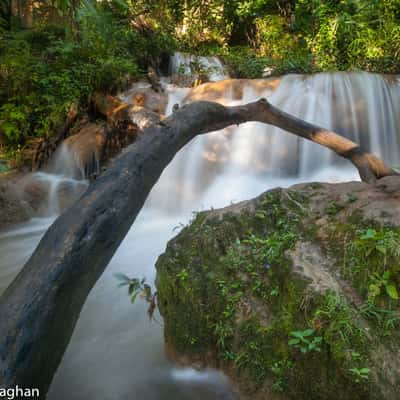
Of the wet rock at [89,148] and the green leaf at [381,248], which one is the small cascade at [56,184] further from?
the green leaf at [381,248]

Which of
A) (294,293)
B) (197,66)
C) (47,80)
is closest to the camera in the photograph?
(294,293)

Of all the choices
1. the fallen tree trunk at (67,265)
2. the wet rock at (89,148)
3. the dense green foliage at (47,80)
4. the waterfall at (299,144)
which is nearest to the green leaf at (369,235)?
the fallen tree trunk at (67,265)

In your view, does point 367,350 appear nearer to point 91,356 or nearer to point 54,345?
point 54,345

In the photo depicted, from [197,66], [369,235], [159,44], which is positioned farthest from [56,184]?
[159,44]

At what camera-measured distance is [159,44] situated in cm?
949

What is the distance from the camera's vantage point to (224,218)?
6.86ft

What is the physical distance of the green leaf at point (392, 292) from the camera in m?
1.38

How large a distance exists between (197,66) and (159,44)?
159cm

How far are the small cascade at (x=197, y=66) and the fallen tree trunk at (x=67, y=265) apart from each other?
7.56 metres

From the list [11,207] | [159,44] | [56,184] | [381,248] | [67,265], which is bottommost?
[11,207]

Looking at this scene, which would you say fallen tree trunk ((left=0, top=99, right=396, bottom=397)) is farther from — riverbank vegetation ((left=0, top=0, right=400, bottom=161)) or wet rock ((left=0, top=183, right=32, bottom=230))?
wet rock ((left=0, top=183, right=32, bottom=230))

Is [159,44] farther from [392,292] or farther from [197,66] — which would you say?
[392,292]

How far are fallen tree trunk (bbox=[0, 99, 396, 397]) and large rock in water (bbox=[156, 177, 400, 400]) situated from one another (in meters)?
0.63

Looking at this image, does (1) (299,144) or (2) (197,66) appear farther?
(2) (197,66)
